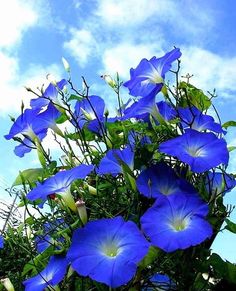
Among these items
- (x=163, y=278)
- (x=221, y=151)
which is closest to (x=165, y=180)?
(x=221, y=151)

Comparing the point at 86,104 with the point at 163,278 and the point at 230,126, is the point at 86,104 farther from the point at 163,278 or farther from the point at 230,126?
the point at 163,278

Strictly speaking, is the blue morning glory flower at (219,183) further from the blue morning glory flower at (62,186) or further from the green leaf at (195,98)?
the blue morning glory flower at (62,186)

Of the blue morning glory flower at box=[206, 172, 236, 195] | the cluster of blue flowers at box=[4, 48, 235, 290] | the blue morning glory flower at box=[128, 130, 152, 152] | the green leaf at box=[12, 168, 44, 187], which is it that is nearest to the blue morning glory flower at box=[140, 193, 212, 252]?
the cluster of blue flowers at box=[4, 48, 235, 290]

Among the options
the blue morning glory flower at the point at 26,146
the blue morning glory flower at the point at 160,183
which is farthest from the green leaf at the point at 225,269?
the blue morning glory flower at the point at 26,146

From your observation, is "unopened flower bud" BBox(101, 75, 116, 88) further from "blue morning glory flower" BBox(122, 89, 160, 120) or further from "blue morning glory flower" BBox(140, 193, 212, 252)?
"blue morning glory flower" BBox(140, 193, 212, 252)

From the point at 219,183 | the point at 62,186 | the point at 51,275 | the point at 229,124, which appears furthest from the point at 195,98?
the point at 51,275

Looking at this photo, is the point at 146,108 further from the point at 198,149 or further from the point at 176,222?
the point at 176,222
